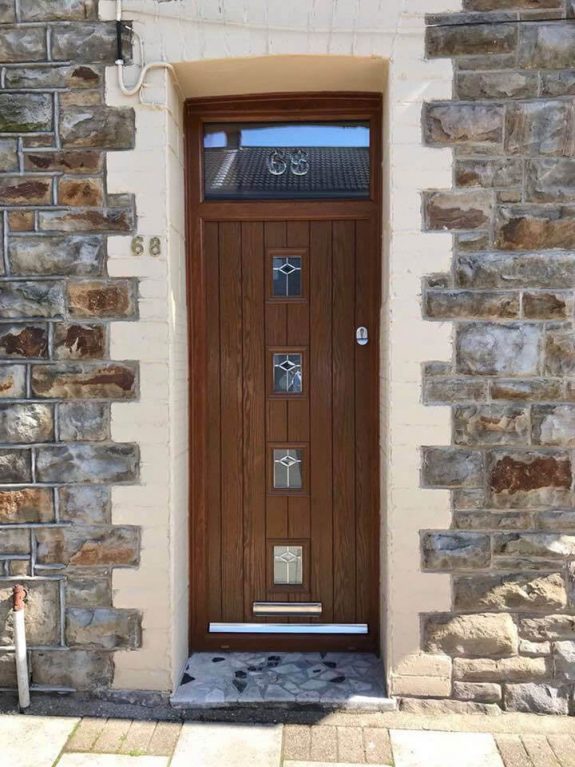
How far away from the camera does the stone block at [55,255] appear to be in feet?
9.29

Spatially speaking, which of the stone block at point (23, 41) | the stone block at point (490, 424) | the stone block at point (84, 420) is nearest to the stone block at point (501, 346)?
the stone block at point (490, 424)

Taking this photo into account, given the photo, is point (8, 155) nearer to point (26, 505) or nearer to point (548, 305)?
point (26, 505)

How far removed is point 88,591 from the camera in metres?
2.88

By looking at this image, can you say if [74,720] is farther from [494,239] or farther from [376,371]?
[494,239]

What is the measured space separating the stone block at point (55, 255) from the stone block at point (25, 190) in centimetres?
16

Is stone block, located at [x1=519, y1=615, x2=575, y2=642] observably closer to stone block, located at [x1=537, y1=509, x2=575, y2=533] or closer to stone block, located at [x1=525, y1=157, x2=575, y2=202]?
stone block, located at [x1=537, y1=509, x2=575, y2=533]

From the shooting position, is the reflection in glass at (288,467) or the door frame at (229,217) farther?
the reflection in glass at (288,467)

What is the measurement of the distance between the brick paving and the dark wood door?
0.55m

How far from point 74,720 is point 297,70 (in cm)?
304

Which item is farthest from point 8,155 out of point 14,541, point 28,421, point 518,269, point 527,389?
point 527,389

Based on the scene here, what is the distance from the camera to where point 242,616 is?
3271 mm

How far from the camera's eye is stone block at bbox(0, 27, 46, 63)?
9.15 feet

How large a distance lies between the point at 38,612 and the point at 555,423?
97.1 inches

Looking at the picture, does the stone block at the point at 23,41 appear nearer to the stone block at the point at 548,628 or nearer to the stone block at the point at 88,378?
the stone block at the point at 88,378
